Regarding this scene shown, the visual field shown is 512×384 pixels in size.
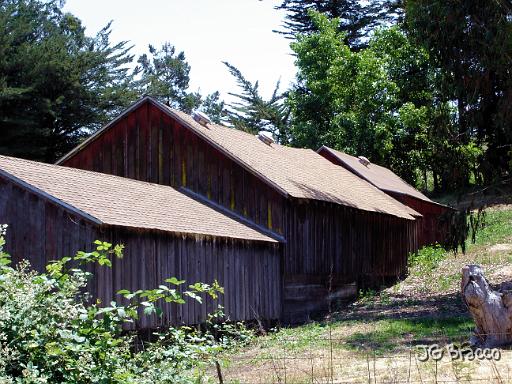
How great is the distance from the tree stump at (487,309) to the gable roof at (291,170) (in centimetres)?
944

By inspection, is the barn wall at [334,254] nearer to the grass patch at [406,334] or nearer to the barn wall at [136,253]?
the grass patch at [406,334]

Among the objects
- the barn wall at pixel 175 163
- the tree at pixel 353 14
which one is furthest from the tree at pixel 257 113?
the barn wall at pixel 175 163

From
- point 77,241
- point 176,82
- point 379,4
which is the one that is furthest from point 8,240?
point 176,82

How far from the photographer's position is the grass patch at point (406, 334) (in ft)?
51.9

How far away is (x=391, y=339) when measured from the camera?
671 inches

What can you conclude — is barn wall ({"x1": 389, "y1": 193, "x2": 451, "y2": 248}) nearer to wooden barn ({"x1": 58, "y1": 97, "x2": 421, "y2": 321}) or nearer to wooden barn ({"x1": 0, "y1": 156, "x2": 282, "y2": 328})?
wooden barn ({"x1": 58, "y1": 97, "x2": 421, "y2": 321})

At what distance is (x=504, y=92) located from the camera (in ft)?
74.0

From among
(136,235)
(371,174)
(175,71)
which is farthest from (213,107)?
(136,235)

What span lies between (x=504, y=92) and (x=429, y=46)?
257cm

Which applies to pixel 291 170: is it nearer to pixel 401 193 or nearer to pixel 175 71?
pixel 401 193

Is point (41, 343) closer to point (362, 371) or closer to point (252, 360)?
point (362, 371)

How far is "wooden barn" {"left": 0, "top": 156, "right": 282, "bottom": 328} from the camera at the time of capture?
662 inches

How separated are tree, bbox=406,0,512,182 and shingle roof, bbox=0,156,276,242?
7.19m

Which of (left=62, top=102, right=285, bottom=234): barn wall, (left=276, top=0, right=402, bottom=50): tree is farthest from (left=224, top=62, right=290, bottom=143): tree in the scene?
(left=62, top=102, right=285, bottom=234): barn wall
